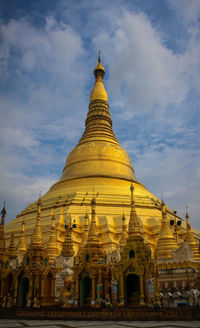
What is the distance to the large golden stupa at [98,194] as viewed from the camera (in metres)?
27.9

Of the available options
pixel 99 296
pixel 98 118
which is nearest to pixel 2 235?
pixel 99 296

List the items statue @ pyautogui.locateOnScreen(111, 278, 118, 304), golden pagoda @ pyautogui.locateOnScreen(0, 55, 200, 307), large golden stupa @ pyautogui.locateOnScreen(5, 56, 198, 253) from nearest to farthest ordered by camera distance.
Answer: statue @ pyautogui.locateOnScreen(111, 278, 118, 304), golden pagoda @ pyautogui.locateOnScreen(0, 55, 200, 307), large golden stupa @ pyautogui.locateOnScreen(5, 56, 198, 253)

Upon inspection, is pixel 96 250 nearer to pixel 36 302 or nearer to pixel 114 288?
pixel 114 288

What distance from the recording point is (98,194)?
3312 cm

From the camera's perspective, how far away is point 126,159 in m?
42.2

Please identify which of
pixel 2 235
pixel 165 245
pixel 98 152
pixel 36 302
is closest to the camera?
pixel 36 302

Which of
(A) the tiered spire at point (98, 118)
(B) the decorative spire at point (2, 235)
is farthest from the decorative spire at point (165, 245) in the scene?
(A) the tiered spire at point (98, 118)

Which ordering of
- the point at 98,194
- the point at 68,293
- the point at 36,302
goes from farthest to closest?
the point at 98,194 < the point at 68,293 < the point at 36,302

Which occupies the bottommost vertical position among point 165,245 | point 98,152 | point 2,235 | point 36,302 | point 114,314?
point 36,302

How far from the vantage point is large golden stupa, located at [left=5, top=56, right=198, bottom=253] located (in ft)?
91.4

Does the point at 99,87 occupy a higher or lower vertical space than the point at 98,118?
higher

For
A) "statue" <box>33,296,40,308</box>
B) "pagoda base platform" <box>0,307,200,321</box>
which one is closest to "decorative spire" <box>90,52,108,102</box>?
"statue" <box>33,296,40,308</box>

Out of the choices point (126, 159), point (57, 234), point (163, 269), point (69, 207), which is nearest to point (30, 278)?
point (163, 269)

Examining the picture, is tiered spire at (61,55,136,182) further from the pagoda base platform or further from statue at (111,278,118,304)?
the pagoda base platform
